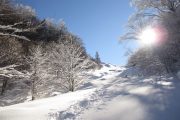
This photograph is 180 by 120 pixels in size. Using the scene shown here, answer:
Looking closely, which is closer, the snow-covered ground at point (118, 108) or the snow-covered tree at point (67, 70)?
the snow-covered ground at point (118, 108)

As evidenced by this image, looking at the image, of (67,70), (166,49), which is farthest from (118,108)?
(67,70)

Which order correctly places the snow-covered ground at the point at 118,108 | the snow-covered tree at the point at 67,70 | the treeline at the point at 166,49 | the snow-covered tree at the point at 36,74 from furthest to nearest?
the snow-covered tree at the point at 67,70, the snow-covered tree at the point at 36,74, the treeline at the point at 166,49, the snow-covered ground at the point at 118,108

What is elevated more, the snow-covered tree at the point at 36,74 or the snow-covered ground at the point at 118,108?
the snow-covered tree at the point at 36,74

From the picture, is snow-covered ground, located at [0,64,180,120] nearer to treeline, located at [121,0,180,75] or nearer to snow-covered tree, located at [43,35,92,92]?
treeline, located at [121,0,180,75]

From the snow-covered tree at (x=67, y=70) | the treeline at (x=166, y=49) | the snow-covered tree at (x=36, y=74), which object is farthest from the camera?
the snow-covered tree at (x=67, y=70)

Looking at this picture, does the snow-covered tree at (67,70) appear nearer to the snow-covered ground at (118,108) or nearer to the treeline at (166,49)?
the treeline at (166,49)

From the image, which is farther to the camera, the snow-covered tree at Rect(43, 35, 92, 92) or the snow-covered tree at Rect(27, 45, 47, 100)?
the snow-covered tree at Rect(43, 35, 92, 92)

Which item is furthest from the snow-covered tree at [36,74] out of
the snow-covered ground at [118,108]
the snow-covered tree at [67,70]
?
the snow-covered ground at [118,108]

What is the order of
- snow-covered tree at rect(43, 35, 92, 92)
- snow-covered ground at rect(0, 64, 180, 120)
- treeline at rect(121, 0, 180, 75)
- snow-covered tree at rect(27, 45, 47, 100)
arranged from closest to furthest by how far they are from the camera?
snow-covered ground at rect(0, 64, 180, 120)
treeline at rect(121, 0, 180, 75)
snow-covered tree at rect(27, 45, 47, 100)
snow-covered tree at rect(43, 35, 92, 92)

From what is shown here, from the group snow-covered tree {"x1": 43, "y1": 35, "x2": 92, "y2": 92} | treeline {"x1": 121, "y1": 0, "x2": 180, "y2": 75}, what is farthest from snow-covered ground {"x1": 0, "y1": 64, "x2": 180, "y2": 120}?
snow-covered tree {"x1": 43, "y1": 35, "x2": 92, "y2": 92}

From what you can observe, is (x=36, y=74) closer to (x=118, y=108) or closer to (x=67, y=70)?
(x=67, y=70)

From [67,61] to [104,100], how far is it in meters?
18.1

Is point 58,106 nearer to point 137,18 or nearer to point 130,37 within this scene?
point 137,18

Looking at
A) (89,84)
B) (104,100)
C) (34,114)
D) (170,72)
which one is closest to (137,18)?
(170,72)
